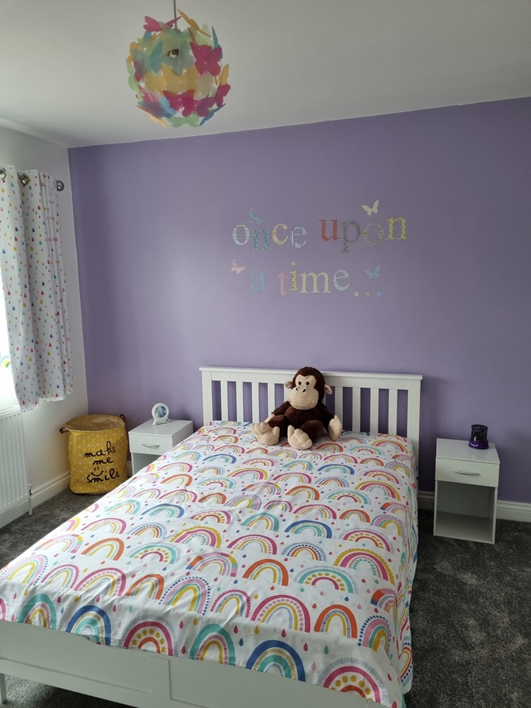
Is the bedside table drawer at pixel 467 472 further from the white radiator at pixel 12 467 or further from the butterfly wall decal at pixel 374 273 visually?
the white radiator at pixel 12 467

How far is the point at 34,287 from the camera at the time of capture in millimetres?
3193

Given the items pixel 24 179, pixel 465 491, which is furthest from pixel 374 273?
pixel 24 179

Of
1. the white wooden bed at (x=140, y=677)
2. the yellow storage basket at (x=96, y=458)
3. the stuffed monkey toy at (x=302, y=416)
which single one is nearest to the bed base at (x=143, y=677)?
the white wooden bed at (x=140, y=677)

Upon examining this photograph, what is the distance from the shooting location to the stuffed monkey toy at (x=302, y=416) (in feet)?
9.72

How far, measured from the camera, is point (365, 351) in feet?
10.6

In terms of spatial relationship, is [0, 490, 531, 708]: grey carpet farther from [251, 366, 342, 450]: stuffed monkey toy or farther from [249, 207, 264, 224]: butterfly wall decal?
[249, 207, 264, 224]: butterfly wall decal

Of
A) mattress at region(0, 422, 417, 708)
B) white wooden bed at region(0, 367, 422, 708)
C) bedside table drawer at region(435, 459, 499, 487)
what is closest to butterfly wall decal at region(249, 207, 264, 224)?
mattress at region(0, 422, 417, 708)

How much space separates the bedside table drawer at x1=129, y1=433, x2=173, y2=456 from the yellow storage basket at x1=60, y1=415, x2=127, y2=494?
21cm

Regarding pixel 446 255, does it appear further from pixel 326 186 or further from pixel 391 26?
pixel 391 26

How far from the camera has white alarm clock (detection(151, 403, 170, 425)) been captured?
3562 millimetres

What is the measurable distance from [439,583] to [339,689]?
1276 millimetres

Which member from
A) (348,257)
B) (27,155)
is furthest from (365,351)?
(27,155)

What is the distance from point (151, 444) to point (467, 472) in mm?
1947

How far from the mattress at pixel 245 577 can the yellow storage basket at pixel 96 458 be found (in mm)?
1176
